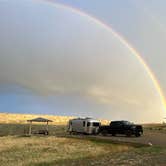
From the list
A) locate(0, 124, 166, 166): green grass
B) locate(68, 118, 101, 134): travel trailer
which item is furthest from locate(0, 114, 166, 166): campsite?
Result: locate(68, 118, 101, 134): travel trailer

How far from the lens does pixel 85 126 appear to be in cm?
7012

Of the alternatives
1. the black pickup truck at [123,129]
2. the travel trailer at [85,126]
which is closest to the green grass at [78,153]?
the black pickup truck at [123,129]

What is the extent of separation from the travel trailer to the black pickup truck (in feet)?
9.12

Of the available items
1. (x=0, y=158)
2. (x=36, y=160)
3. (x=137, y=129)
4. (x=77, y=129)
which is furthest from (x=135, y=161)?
(x=77, y=129)

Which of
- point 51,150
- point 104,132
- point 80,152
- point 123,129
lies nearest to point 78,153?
point 80,152

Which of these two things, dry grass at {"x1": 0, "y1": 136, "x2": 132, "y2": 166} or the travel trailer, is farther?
the travel trailer

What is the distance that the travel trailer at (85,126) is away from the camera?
69812mm

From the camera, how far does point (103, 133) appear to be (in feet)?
221

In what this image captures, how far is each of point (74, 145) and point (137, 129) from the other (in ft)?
60.0

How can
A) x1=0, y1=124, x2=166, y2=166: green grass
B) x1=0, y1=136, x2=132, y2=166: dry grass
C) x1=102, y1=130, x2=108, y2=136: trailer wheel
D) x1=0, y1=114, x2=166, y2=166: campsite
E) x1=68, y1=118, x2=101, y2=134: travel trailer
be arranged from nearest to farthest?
x1=0, y1=124, x2=166, y2=166: green grass → x1=0, y1=114, x2=166, y2=166: campsite → x1=0, y1=136, x2=132, y2=166: dry grass → x1=102, y1=130, x2=108, y2=136: trailer wheel → x1=68, y1=118, x2=101, y2=134: travel trailer

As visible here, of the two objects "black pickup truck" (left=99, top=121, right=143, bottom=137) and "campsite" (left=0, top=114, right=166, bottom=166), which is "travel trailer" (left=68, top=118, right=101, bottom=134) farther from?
"campsite" (left=0, top=114, right=166, bottom=166)

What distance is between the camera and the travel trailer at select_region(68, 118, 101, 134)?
229 feet

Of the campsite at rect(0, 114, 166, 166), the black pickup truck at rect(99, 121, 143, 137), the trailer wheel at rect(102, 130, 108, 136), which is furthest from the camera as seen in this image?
the trailer wheel at rect(102, 130, 108, 136)

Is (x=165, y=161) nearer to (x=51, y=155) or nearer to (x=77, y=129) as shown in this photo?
(x=51, y=155)
